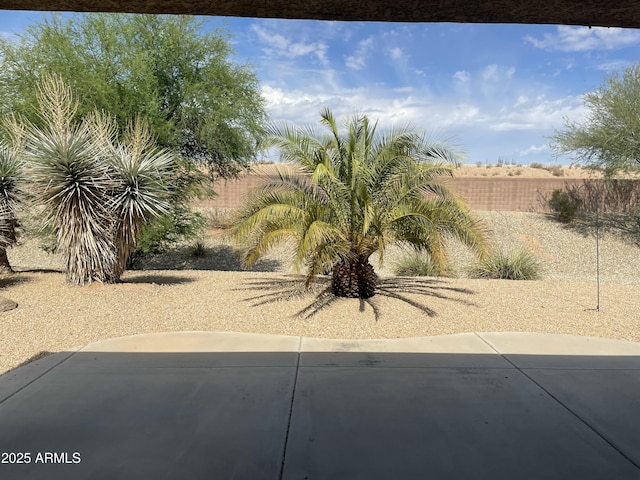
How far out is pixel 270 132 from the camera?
9.62m

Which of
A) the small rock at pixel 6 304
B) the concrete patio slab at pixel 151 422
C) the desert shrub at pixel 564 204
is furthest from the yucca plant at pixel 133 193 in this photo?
the desert shrub at pixel 564 204

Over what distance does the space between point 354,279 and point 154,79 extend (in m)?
9.84

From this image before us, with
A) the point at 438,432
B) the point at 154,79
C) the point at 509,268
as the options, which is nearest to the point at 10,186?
the point at 154,79

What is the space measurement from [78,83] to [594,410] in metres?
14.7

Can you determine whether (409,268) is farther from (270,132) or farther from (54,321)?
(54,321)

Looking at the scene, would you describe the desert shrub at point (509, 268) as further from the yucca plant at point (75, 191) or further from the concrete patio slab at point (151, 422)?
the concrete patio slab at point (151, 422)

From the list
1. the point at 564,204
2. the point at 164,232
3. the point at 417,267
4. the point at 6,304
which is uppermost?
the point at 564,204

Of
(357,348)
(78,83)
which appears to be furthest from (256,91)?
(357,348)

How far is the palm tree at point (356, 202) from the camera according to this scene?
8922 mm

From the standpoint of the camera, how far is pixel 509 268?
15398mm

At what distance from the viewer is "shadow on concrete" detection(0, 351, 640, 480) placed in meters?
3.70

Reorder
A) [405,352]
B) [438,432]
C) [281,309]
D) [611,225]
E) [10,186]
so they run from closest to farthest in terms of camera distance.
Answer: [438,432], [405,352], [281,309], [10,186], [611,225]

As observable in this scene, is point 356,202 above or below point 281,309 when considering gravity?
above

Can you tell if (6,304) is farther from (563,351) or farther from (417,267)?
(417,267)
